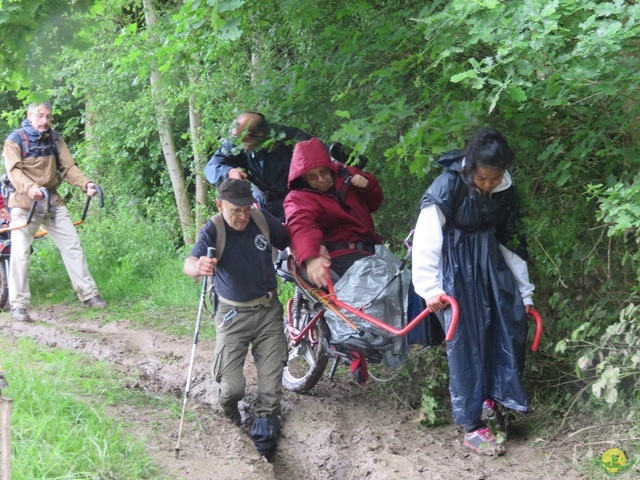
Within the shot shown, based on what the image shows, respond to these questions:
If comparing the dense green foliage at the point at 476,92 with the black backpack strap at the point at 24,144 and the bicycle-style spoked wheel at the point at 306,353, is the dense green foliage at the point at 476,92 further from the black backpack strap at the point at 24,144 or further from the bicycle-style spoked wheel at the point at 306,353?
the black backpack strap at the point at 24,144

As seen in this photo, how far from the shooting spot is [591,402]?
5250 mm

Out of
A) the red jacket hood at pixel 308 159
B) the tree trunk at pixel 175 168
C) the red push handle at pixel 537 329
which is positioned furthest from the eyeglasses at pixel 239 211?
the tree trunk at pixel 175 168

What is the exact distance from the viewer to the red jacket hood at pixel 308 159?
19.3 ft

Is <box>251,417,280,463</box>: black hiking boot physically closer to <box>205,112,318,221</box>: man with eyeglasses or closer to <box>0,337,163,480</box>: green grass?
<box>0,337,163,480</box>: green grass

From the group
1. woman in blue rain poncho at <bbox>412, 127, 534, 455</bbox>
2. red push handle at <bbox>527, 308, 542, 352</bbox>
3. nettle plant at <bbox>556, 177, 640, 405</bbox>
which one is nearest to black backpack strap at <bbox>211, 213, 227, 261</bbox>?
woman in blue rain poncho at <bbox>412, 127, 534, 455</bbox>

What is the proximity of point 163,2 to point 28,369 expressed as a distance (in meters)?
6.85

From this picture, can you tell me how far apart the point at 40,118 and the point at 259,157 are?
3.58 meters

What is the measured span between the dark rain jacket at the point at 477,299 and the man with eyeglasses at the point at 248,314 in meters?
1.41

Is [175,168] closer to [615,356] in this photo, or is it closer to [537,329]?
[537,329]

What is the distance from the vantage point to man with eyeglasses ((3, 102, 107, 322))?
360 inches

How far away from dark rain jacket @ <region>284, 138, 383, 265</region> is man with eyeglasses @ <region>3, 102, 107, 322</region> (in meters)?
4.05

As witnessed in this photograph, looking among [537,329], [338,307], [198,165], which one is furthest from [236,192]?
[198,165]

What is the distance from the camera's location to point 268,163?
22.7 ft

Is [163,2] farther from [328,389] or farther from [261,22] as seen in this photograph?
[328,389]
